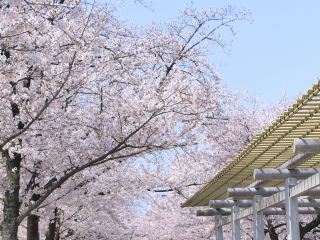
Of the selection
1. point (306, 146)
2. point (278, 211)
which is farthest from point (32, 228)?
point (306, 146)

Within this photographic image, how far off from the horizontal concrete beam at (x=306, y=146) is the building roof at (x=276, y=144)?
182mm

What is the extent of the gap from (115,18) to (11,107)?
10.3 ft

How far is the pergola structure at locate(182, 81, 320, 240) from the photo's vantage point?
7.13m

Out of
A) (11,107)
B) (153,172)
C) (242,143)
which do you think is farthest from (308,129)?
(153,172)

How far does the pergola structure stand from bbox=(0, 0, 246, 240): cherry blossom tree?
1.46 m

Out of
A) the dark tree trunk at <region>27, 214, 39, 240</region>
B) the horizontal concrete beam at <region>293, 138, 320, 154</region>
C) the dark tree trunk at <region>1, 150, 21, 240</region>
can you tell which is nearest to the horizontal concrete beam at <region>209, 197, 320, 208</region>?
the horizontal concrete beam at <region>293, 138, 320, 154</region>

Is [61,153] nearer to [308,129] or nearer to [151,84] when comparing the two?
[151,84]

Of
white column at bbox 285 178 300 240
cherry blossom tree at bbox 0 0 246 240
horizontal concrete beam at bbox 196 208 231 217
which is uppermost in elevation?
cherry blossom tree at bbox 0 0 246 240

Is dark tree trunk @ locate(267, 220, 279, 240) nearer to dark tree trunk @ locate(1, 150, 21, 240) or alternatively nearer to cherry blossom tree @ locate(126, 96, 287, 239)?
cherry blossom tree @ locate(126, 96, 287, 239)

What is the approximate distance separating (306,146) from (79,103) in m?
8.18

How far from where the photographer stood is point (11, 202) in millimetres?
11766

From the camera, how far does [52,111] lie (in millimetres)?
12352

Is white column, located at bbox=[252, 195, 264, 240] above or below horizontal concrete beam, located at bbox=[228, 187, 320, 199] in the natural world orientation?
below

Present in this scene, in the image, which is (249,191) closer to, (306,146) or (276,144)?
(276,144)
